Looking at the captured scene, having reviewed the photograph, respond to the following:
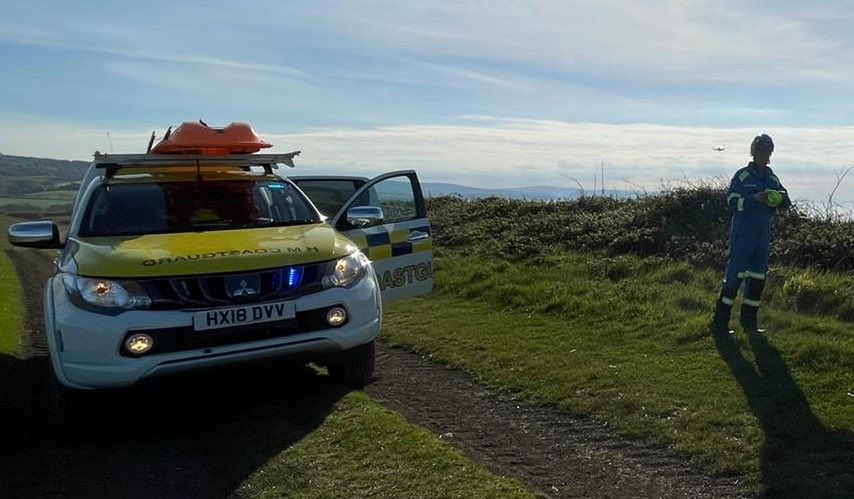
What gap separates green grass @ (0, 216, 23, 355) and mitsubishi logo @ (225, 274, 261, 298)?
14.4 feet

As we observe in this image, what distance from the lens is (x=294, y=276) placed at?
5.46 m

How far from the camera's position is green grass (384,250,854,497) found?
15.2ft

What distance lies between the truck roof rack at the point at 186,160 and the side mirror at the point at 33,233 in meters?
0.70

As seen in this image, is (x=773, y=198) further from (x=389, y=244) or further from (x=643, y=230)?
(x=643, y=230)

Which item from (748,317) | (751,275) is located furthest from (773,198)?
(748,317)

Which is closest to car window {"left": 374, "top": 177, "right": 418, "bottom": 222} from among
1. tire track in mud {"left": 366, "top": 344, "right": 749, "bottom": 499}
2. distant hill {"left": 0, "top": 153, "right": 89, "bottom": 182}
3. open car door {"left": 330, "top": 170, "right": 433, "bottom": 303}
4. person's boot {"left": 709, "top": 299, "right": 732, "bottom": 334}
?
open car door {"left": 330, "top": 170, "right": 433, "bottom": 303}

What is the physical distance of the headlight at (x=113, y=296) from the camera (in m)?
5.04

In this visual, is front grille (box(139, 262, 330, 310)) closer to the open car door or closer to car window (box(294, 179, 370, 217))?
the open car door

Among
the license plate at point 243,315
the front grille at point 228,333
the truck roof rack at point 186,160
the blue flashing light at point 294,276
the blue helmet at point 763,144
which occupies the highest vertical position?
the blue helmet at point 763,144

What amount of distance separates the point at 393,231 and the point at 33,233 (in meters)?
3.03

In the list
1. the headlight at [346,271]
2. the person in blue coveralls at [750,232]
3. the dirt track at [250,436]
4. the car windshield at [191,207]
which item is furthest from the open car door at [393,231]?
the person in blue coveralls at [750,232]

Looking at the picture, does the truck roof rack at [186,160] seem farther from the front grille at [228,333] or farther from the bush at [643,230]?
the bush at [643,230]

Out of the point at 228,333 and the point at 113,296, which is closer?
the point at 113,296

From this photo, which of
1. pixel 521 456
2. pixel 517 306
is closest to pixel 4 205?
pixel 517 306
